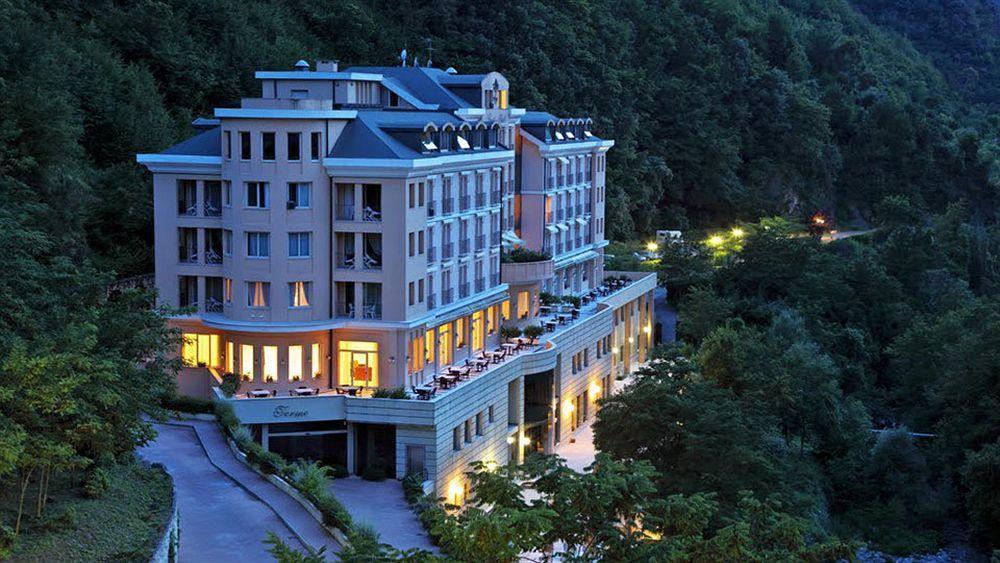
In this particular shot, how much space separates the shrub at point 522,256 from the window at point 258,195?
13.7 metres

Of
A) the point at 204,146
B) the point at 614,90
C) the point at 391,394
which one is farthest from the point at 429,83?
the point at 614,90

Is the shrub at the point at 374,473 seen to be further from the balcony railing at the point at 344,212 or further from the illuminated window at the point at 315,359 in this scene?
the balcony railing at the point at 344,212

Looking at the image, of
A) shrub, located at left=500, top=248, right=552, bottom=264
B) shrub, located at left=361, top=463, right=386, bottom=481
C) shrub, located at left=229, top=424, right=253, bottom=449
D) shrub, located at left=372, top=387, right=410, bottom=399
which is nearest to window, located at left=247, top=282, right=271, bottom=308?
shrub, located at left=372, top=387, right=410, bottom=399

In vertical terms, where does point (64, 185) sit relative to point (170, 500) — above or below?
above

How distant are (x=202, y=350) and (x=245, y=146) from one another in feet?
22.1

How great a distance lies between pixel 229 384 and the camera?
4481cm

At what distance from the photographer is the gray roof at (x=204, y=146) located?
47.6 metres

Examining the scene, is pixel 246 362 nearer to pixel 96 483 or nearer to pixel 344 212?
pixel 344 212

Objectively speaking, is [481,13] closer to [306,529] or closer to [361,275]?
[361,275]

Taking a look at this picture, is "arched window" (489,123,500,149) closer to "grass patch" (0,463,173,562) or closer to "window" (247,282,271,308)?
"window" (247,282,271,308)

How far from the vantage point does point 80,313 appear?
35906mm

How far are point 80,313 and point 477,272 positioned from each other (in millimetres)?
19913

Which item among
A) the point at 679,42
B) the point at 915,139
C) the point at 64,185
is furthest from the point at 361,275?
the point at 915,139

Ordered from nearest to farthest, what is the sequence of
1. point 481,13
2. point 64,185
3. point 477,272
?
point 64,185 → point 477,272 → point 481,13
